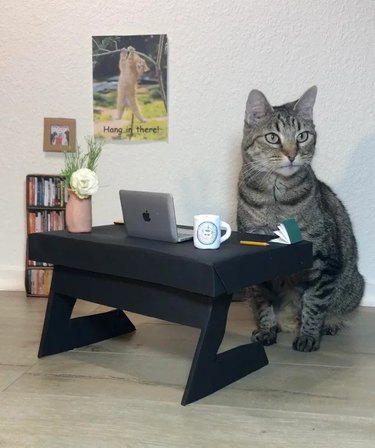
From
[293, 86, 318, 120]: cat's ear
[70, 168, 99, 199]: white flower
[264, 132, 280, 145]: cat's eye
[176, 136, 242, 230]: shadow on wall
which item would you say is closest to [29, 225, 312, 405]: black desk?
[70, 168, 99, 199]: white flower

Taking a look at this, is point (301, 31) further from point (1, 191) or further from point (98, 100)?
point (1, 191)

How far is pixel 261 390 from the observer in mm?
1448

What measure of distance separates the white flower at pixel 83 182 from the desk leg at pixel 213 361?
1.75 ft

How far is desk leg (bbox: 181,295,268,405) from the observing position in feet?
4.47

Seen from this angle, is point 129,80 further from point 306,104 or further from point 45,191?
point 306,104

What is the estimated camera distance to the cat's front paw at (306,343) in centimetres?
175

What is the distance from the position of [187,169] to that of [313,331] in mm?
834

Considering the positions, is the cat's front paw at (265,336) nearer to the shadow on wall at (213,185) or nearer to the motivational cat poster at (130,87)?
the shadow on wall at (213,185)

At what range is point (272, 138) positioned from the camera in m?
1.74

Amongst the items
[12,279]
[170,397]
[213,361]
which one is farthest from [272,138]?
[12,279]

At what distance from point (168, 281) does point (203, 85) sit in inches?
42.1

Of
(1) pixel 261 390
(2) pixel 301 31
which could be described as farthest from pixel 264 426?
(2) pixel 301 31

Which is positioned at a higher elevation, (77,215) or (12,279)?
(77,215)

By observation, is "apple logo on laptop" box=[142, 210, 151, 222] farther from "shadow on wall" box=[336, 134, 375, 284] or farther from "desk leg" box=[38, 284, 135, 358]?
"shadow on wall" box=[336, 134, 375, 284]
